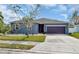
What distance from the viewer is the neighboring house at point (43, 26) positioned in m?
6.40

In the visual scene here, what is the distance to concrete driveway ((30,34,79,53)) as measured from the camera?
248 inches

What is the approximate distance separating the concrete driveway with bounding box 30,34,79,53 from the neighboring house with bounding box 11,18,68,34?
131 mm

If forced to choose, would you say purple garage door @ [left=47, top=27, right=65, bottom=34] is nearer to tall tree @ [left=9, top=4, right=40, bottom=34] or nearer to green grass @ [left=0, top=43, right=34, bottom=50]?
tall tree @ [left=9, top=4, right=40, bottom=34]

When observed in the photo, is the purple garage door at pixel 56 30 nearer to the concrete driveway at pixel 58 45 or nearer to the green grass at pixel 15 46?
the concrete driveway at pixel 58 45

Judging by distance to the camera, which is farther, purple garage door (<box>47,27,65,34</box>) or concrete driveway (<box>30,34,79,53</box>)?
purple garage door (<box>47,27,65,34</box>)

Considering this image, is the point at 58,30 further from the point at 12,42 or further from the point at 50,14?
the point at 12,42

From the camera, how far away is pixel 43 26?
641 centimetres

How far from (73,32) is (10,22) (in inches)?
48.6

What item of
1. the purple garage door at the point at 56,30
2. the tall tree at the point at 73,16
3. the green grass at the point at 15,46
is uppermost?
the tall tree at the point at 73,16

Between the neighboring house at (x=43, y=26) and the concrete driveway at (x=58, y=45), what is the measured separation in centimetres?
13

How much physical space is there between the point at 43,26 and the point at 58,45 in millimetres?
466

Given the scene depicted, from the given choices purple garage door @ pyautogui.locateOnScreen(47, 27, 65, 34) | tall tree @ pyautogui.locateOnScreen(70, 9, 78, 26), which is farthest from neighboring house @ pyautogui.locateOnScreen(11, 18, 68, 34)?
tall tree @ pyautogui.locateOnScreen(70, 9, 78, 26)

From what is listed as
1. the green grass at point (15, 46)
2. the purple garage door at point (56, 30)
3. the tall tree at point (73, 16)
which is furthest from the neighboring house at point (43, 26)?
the green grass at point (15, 46)
